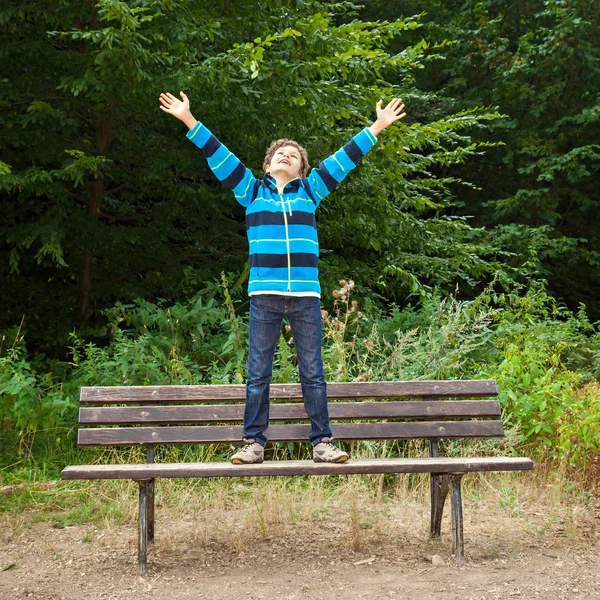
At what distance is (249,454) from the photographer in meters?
3.81

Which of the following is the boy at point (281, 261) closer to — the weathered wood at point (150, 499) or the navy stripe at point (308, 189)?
the navy stripe at point (308, 189)

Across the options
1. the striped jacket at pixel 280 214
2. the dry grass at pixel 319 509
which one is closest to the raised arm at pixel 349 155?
the striped jacket at pixel 280 214

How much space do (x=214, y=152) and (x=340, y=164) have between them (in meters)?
0.65

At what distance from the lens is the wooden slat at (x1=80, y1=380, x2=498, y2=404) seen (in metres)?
4.19

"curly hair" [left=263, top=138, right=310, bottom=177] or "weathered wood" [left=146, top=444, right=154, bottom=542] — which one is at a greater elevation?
"curly hair" [left=263, top=138, right=310, bottom=177]

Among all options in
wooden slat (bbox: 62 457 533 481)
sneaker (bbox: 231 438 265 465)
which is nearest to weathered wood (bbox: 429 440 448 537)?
wooden slat (bbox: 62 457 533 481)

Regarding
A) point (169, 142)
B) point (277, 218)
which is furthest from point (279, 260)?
point (169, 142)

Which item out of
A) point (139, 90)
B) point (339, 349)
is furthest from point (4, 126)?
point (339, 349)

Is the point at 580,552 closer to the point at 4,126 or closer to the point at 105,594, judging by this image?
the point at 105,594

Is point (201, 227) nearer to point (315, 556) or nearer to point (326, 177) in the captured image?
point (326, 177)

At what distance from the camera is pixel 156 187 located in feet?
26.0

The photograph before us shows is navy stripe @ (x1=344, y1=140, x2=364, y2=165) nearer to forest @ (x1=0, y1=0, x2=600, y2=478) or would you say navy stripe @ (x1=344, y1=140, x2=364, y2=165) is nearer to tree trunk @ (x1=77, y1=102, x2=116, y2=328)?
forest @ (x1=0, y1=0, x2=600, y2=478)

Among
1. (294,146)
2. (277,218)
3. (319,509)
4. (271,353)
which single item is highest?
(294,146)

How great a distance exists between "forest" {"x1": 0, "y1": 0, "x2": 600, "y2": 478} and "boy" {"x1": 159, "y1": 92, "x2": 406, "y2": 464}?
160 cm
